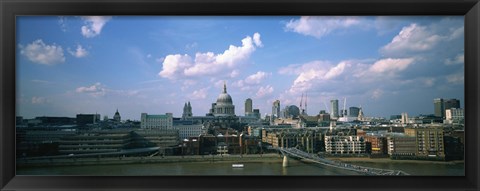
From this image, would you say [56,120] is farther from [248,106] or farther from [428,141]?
[428,141]

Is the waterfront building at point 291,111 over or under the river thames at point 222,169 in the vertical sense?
over

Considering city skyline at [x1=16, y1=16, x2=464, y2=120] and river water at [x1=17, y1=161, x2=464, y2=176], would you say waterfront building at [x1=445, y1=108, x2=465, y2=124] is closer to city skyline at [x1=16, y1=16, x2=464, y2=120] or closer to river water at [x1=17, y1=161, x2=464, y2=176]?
city skyline at [x1=16, y1=16, x2=464, y2=120]

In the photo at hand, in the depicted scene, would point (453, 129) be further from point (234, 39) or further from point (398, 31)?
point (234, 39)

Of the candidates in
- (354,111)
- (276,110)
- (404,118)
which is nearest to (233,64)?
(276,110)

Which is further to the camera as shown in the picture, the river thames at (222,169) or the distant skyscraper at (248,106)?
the distant skyscraper at (248,106)

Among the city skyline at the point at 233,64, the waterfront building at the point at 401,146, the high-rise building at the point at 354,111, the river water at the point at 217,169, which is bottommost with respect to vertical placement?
the river water at the point at 217,169

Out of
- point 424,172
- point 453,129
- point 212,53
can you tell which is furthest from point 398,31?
point 212,53

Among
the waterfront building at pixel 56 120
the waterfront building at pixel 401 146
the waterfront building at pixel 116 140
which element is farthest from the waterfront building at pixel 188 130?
the waterfront building at pixel 401 146

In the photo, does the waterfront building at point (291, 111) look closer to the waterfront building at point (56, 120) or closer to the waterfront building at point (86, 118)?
the waterfront building at point (86, 118)
